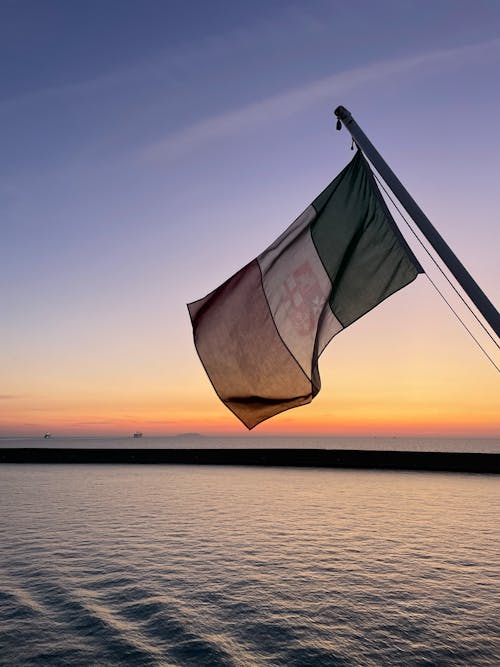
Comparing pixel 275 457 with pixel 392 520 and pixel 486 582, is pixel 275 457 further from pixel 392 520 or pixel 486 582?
pixel 486 582

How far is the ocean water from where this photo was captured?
8523 millimetres

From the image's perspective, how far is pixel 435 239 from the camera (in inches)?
196

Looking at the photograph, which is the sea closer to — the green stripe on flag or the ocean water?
the ocean water

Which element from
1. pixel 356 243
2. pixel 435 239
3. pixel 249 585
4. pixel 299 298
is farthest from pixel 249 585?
pixel 435 239

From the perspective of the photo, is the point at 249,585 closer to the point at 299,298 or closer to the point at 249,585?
the point at 249,585

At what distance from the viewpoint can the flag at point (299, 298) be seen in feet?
22.0

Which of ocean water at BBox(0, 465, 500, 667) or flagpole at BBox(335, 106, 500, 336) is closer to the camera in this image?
flagpole at BBox(335, 106, 500, 336)

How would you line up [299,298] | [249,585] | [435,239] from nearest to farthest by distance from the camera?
1. [435,239]
2. [299,298]
3. [249,585]

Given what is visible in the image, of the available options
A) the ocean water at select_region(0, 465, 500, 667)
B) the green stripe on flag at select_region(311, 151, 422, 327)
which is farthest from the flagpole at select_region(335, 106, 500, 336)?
the ocean water at select_region(0, 465, 500, 667)

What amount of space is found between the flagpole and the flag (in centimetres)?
111

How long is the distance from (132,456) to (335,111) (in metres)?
68.6

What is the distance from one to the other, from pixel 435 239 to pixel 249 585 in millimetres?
10036

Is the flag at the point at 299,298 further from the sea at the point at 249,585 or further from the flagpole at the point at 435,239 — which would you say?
the sea at the point at 249,585

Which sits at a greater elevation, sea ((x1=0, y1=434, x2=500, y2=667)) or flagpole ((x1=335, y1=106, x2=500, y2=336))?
flagpole ((x1=335, y1=106, x2=500, y2=336))
